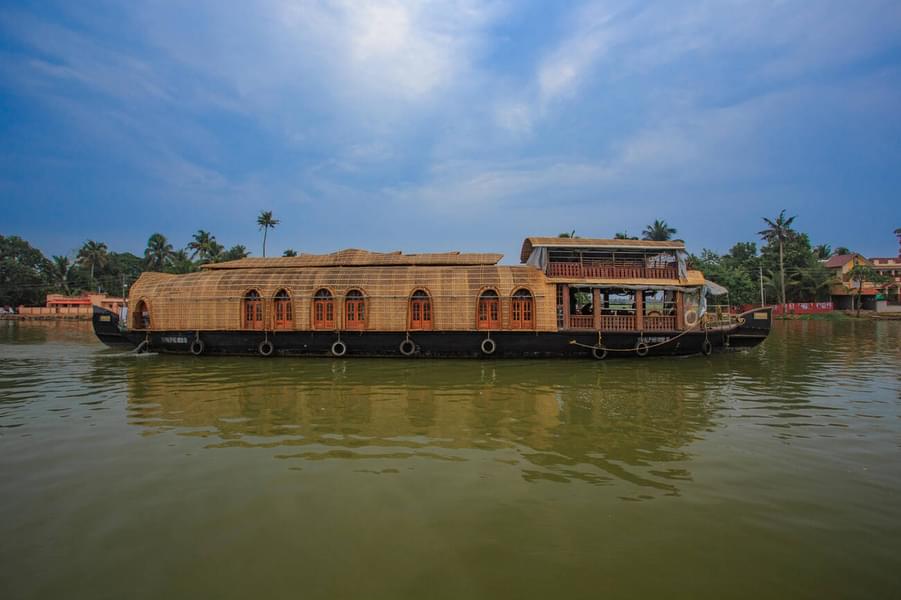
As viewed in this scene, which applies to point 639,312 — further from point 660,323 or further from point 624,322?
point 660,323

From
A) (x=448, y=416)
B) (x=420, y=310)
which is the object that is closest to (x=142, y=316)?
(x=420, y=310)

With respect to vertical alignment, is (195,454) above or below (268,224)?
below

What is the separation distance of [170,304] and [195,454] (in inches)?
471

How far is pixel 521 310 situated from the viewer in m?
14.4

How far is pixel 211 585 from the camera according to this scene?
293cm

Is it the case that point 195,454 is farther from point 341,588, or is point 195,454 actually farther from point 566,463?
point 566,463

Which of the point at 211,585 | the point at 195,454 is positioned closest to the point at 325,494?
the point at 211,585

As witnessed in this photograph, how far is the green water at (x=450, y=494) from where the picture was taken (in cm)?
303

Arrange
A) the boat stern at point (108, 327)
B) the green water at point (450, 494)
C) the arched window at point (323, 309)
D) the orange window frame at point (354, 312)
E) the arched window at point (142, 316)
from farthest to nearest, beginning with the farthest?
the boat stern at point (108, 327)
the arched window at point (142, 316)
the arched window at point (323, 309)
the orange window frame at point (354, 312)
the green water at point (450, 494)

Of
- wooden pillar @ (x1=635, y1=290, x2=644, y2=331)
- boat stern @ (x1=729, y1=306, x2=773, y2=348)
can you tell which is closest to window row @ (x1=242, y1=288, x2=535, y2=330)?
wooden pillar @ (x1=635, y1=290, x2=644, y2=331)

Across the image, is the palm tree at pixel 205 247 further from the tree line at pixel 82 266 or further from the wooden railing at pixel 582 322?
the wooden railing at pixel 582 322

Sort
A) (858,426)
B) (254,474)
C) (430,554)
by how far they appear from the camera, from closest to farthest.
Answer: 1. (430,554)
2. (254,474)
3. (858,426)

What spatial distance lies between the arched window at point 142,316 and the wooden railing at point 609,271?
45.9 feet

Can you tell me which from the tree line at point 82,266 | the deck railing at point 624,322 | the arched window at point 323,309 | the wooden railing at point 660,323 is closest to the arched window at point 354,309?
the arched window at point 323,309
